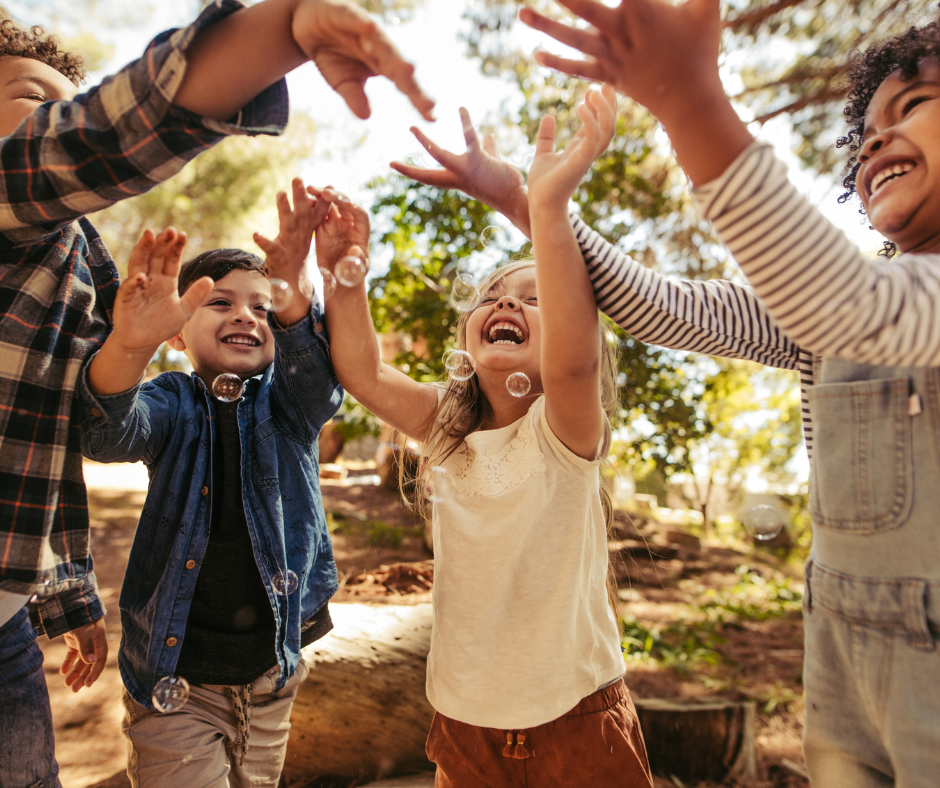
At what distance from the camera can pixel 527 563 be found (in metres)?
1.61

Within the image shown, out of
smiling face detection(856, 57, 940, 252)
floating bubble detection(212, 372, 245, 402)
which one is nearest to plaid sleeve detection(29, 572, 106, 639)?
floating bubble detection(212, 372, 245, 402)

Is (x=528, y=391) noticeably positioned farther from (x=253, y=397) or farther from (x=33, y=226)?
(x=33, y=226)

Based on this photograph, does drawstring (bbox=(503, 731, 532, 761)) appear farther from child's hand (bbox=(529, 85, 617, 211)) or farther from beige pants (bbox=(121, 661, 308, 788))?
child's hand (bbox=(529, 85, 617, 211))

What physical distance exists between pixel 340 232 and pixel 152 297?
0.47 metres

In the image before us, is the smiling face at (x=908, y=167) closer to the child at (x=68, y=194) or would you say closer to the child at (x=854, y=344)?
the child at (x=854, y=344)

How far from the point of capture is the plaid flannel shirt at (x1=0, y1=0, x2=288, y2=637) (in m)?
1.17

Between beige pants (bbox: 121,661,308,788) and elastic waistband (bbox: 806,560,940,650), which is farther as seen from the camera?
beige pants (bbox: 121,661,308,788)

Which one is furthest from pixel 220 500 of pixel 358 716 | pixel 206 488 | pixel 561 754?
pixel 358 716

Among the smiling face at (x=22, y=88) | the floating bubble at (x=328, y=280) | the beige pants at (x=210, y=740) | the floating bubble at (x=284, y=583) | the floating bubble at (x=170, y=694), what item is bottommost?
the beige pants at (x=210, y=740)

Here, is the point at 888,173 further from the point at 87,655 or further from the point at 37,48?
the point at 87,655

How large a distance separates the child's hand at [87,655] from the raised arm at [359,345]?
1.02 m

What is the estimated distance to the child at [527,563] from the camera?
1.50 m

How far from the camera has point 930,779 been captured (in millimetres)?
990

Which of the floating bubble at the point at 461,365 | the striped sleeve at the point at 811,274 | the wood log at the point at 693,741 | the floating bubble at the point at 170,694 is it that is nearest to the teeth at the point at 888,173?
the striped sleeve at the point at 811,274
